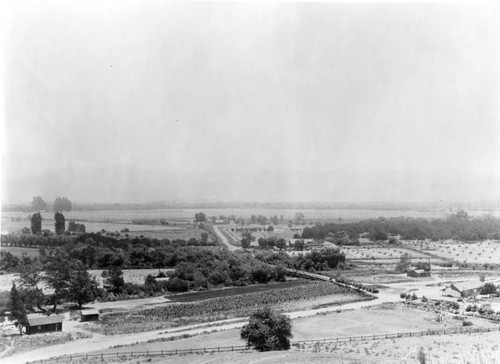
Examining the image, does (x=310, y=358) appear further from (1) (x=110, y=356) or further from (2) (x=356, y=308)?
(2) (x=356, y=308)

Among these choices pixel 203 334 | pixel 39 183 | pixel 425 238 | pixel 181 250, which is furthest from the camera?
pixel 39 183

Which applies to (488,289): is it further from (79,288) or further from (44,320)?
(44,320)

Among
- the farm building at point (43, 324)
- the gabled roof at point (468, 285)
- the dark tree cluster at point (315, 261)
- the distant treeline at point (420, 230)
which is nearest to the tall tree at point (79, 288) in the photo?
the farm building at point (43, 324)

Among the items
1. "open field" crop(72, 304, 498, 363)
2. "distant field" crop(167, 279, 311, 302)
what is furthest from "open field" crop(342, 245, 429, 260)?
"open field" crop(72, 304, 498, 363)

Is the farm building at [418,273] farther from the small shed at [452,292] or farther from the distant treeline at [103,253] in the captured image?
the distant treeline at [103,253]

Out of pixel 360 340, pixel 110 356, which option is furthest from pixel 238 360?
pixel 360 340

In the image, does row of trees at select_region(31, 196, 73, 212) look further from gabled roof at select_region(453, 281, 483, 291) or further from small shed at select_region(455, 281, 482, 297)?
A: small shed at select_region(455, 281, 482, 297)
